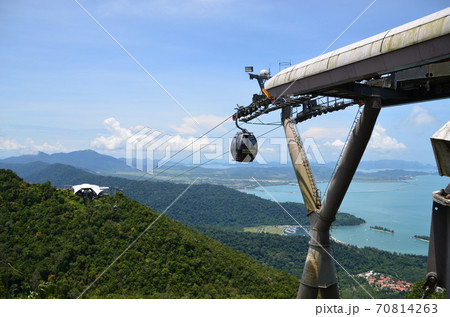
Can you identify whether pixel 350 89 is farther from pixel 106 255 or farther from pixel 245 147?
pixel 106 255

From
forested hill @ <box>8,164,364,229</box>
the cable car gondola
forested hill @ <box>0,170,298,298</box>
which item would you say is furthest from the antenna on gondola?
forested hill @ <box>8,164,364,229</box>

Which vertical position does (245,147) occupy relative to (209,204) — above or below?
above

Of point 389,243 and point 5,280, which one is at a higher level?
point 5,280

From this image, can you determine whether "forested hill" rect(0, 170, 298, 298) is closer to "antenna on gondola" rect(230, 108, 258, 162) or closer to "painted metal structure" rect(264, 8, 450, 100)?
"antenna on gondola" rect(230, 108, 258, 162)

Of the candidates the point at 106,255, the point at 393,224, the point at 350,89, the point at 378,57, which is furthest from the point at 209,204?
the point at 378,57

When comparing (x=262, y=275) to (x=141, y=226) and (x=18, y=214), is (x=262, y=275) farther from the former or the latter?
(x=18, y=214)

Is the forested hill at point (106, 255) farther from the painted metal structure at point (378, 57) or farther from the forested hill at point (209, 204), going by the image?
the forested hill at point (209, 204)
